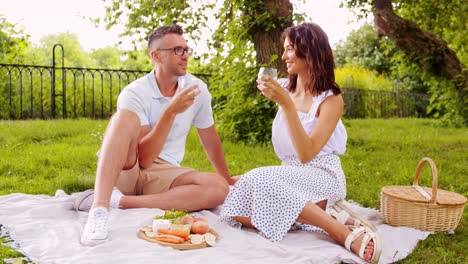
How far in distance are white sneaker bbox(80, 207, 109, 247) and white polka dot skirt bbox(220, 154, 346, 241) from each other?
75 cm

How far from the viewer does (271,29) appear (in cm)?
711

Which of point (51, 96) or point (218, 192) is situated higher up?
point (51, 96)

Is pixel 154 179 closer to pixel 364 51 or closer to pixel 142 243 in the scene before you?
pixel 142 243

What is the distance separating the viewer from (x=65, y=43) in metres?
22.6

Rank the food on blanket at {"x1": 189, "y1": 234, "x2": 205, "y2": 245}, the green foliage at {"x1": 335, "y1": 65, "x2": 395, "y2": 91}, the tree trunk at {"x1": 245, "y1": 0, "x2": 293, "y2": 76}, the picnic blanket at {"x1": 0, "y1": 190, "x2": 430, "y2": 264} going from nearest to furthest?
the picnic blanket at {"x1": 0, "y1": 190, "x2": 430, "y2": 264} → the food on blanket at {"x1": 189, "y1": 234, "x2": 205, "y2": 245} → the tree trunk at {"x1": 245, "y1": 0, "x2": 293, "y2": 76} → the green foliage at {"x1": 335, "y1": 65, "x2": 395, "y2": 91}

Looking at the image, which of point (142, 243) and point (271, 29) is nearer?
point (142, 243)

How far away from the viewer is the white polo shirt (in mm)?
3611

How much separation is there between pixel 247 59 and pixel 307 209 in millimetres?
4235

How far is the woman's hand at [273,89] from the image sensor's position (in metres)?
3.11

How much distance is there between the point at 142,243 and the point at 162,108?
3.52 feet

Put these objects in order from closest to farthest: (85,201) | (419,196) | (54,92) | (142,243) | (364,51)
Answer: (142,243), (419,196), (85,201), (54,92), (364,51)

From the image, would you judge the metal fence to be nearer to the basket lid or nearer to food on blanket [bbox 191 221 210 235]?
the basket lid

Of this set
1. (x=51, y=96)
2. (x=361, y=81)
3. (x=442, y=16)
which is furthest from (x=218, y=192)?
(x=361, y=81)

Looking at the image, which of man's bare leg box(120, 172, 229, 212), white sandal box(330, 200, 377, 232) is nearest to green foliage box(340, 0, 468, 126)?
man's bare leg box(120, 172, 229, 212)
